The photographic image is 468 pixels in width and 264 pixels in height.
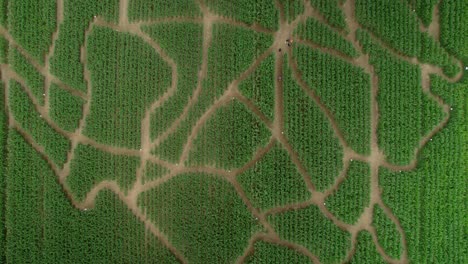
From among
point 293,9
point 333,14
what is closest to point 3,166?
point 293,9

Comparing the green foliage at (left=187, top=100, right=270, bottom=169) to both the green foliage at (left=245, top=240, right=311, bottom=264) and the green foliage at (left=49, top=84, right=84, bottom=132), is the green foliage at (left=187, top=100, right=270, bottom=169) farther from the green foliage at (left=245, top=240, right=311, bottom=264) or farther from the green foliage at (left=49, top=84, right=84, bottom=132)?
the green foliage at (left=49, top=84, right=84, bottom=132)

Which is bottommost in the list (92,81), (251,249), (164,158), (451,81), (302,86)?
(251,249)

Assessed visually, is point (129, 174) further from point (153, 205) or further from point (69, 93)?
point (69, 93)

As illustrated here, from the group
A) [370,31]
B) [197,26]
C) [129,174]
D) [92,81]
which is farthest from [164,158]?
[370,31]

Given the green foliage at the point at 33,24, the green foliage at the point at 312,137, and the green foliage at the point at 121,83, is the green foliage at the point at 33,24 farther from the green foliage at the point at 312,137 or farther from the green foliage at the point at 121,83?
the green foliage at the point at 312,137

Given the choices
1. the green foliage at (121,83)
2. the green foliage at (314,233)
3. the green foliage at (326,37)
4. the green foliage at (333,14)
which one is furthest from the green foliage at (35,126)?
the green foliage at (333,14)

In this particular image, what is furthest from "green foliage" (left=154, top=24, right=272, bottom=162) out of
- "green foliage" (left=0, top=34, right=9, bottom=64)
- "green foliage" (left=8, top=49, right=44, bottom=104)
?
"green foliage" (left=0, top=34, right=9, bottom=64)

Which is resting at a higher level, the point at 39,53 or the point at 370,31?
the point at 370,31
